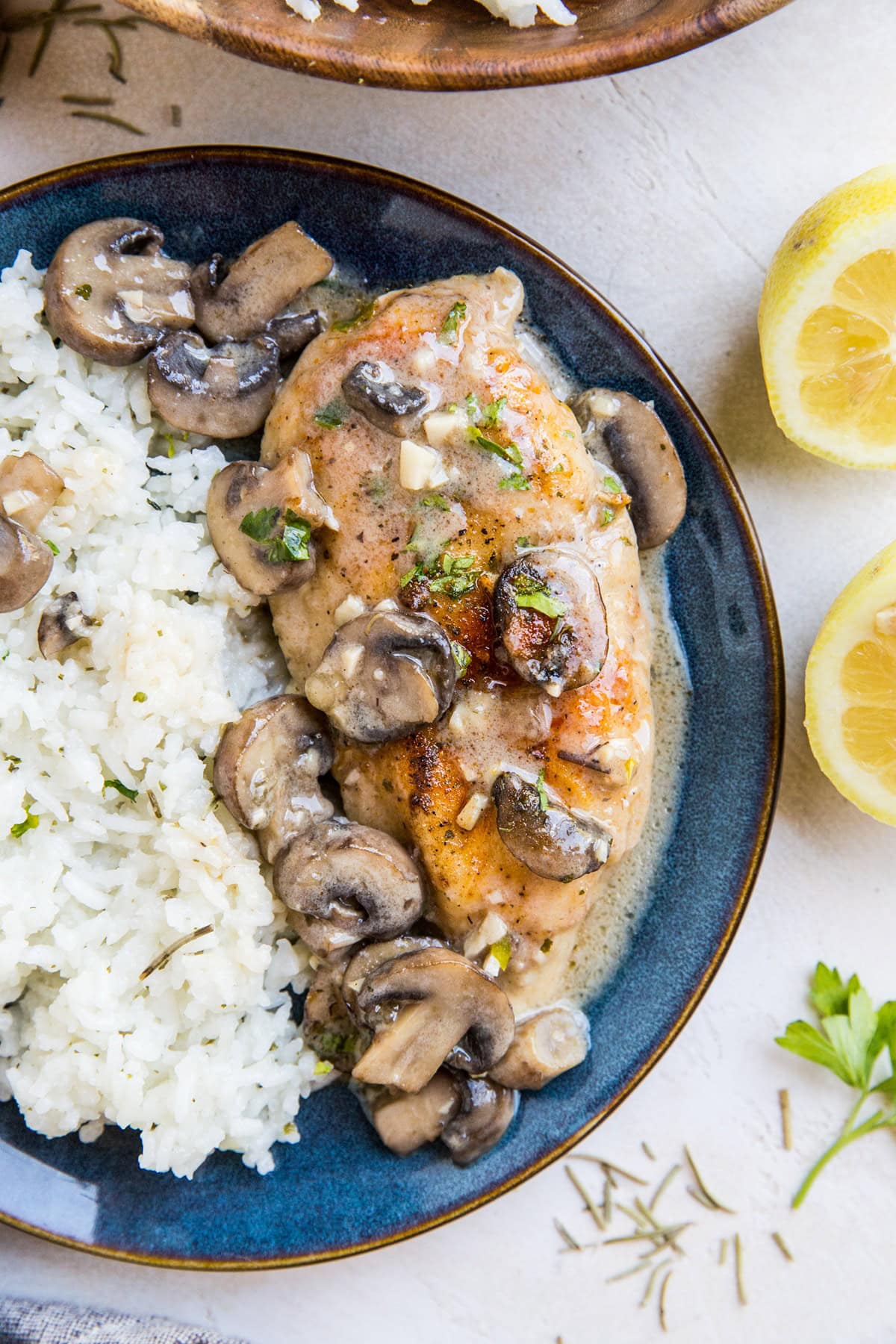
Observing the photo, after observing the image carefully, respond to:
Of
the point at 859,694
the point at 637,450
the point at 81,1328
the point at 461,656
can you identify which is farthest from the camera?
the point at 81,1328

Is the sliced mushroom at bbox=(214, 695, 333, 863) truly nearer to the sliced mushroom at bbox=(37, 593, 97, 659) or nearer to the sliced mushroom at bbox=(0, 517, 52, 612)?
the sliced mushroom at bbox=(37, 593, 97, 659)


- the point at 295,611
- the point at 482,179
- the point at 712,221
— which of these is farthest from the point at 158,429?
the point at 712,221

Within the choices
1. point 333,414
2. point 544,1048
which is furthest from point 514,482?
point 544,1048

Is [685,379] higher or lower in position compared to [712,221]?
lower

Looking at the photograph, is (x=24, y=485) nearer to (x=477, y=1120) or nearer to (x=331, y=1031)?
(x=331, y=1031)

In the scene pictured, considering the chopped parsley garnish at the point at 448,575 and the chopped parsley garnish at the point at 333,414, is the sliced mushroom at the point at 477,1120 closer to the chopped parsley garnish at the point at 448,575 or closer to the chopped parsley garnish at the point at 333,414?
the chopped parsley garnish at the point at 448,575

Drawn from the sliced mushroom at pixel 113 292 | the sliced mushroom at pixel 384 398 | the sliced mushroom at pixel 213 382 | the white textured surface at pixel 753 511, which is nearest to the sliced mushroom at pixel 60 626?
the sliced mushroom at pixel 213 382

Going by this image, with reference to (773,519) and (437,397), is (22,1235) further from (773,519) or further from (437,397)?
(773,519)
